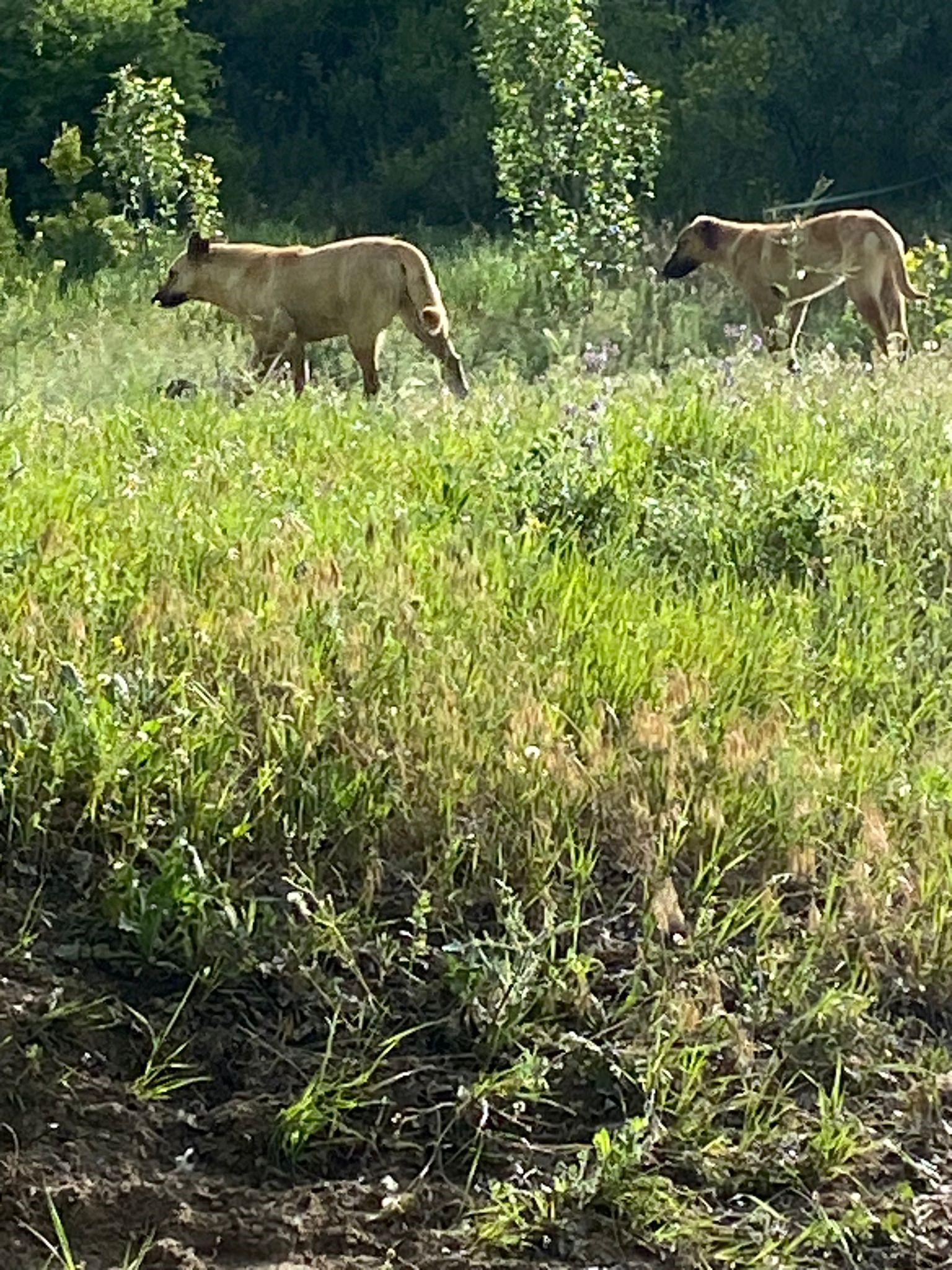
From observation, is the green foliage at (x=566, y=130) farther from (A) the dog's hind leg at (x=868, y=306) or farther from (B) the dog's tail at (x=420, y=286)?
(B) the dog's tail at (x=420, y=286)

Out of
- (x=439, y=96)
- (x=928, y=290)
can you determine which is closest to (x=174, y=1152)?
(x=928, y=290)

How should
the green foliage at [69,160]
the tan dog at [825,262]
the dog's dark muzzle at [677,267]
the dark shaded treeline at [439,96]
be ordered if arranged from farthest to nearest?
1. the dark shaded treeline at [439,96]
2. the green foliage at [69,160]
3. the dog's dark muzzle at [677,267]
4. the tan dog at [825,262]

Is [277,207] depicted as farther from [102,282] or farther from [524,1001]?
[524,1001]

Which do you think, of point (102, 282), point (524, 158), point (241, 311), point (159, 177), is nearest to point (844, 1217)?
point (241, 311)

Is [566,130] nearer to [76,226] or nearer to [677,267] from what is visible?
[677,267]

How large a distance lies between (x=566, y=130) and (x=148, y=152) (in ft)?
12.8

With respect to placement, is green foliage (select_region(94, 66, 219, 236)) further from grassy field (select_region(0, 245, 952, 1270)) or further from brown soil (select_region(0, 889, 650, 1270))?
brown soil (select_region(0, 889, 650, 1270))

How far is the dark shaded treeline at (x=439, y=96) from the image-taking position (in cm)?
2162

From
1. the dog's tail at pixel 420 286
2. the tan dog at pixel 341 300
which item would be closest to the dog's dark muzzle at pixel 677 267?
the tan dog at pixel 341 300

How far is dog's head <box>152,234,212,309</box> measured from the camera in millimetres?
10328

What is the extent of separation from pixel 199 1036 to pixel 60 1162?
30cm

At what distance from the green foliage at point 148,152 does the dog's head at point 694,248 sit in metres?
5.29

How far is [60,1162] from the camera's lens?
2670 mm

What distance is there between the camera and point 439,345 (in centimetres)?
991
